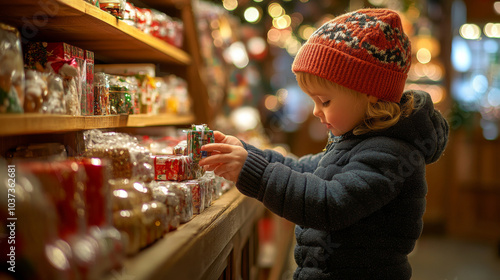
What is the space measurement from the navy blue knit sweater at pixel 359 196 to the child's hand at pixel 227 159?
25 mm

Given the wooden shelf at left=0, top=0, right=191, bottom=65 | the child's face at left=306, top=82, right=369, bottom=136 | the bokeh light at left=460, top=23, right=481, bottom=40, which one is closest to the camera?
the wooden shelf at left=0, top=0, right=191, bottom=65

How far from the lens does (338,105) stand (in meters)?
1.40

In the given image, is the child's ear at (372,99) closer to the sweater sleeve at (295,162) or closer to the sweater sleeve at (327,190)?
the sweater sleeve at (327,190)

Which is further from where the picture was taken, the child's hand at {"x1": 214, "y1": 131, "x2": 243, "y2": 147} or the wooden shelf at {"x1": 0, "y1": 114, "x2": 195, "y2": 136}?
the child's hand at {"x1": 214, "y1": 131, "x2": 243, "y2": 147}

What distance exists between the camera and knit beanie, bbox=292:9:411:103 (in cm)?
135

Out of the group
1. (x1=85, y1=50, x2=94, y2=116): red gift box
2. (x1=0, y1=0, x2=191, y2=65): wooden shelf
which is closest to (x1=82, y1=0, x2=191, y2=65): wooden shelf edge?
(x1=0, y1=0, x2=191, y2=65): wooden shelf

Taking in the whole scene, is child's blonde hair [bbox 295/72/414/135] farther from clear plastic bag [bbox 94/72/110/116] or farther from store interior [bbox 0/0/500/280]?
clear plastic bag [bbox 94/72/110/116]

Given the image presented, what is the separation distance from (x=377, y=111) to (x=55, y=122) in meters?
0.90

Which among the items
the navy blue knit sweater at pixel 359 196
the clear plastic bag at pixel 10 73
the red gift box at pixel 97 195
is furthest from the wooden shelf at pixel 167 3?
the red gift box at pixel 97 195

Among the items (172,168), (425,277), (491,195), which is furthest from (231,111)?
(491,195)

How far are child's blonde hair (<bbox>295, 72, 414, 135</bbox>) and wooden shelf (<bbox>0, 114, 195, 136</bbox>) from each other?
67 cm

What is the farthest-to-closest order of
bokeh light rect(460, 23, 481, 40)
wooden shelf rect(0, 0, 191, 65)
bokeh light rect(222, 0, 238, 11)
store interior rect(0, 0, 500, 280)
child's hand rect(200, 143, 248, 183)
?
bokeh light rect(460, 23, 481, 40) → bokeh light rect(222, 0, 238, 11) → child's hand rect(200, 143, 248, 183) → wooden shelf rect(0, 0, 191, 65) → store interior rect(0, 0, 500, 280)

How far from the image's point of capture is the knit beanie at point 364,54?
1.35 meters

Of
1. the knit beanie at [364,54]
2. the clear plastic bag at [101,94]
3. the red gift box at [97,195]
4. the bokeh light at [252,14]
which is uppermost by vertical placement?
the bokeh light at [252,14]
